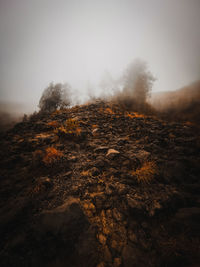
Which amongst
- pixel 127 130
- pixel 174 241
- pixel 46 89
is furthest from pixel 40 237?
pixel 46 89

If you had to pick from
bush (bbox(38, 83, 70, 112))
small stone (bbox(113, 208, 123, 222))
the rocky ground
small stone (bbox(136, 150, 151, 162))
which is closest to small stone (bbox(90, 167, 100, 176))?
the rocky ground

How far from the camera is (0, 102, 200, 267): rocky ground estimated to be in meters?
1.57

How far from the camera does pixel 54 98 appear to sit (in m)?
15.6

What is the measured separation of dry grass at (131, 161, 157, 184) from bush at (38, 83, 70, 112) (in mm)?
15435

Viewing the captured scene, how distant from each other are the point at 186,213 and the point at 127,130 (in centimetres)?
421

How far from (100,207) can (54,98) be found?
56.5 ft

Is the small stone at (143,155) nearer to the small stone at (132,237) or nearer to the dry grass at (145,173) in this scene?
the dry grass at (145,173)

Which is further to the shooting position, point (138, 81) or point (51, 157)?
point (138, 81)

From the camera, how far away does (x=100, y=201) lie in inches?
87.2

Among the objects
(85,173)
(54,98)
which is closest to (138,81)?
(54,98)

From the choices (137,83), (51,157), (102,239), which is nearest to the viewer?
(102,239)

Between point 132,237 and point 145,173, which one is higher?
point 145,173

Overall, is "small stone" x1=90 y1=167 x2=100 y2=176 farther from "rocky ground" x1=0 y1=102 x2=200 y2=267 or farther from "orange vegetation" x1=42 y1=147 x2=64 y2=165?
"orange vegetation" x1=42 y1=147 x2=64 y2=165

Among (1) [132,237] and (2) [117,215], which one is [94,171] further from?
(1) [132,237]
